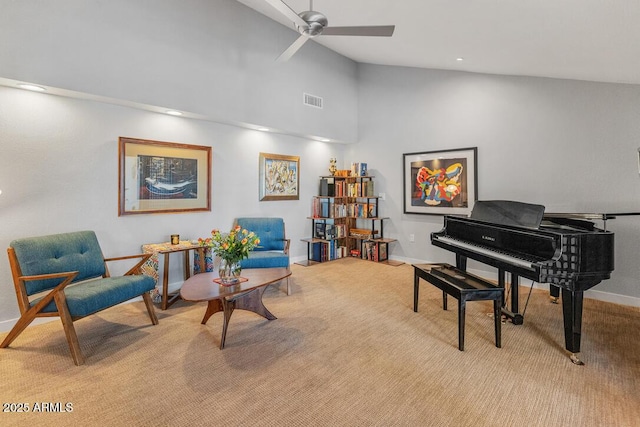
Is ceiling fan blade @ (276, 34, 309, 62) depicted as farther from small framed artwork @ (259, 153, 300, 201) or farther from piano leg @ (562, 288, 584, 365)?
piano leg @ (562, 288, 584, 365)

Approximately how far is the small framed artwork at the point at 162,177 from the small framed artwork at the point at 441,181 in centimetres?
336

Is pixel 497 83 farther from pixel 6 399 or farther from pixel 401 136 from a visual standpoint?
pixel 6 399

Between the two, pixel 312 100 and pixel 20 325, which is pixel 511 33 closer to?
pixel 312 100

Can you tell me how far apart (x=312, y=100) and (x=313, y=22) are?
2.61 metres

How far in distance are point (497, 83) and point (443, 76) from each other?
87 centimetres

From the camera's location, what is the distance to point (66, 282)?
2408 mm

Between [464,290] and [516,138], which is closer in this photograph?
[464,290]

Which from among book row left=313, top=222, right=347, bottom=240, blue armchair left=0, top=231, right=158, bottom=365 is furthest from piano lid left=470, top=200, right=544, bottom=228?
blue armchair left=0, top=231, right=158, bottom=365

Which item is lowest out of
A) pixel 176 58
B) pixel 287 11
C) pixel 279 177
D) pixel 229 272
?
pixel 229 272

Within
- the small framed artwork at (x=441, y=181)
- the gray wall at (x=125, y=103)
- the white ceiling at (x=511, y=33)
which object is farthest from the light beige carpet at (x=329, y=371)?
the white ceiling at (x=511, y=33)

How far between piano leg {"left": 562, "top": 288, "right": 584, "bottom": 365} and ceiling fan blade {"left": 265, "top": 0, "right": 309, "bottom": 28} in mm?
3131

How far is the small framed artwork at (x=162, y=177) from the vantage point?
12.3 feet

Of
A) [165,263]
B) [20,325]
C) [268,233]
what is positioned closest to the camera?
[20,325]

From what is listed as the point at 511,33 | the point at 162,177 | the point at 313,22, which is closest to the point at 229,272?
the point at 162,177
